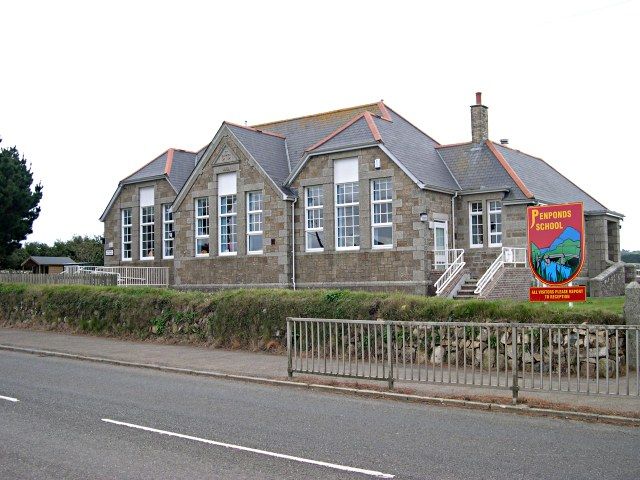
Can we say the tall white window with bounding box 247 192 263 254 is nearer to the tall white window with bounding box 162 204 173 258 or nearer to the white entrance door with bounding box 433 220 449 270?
the tall white window with bounding box 162 204 173 258

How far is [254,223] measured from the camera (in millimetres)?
29609

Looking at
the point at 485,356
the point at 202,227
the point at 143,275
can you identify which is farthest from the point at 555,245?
the point at 143,275

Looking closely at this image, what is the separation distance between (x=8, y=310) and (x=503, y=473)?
22789mm

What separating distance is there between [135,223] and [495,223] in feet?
63.2

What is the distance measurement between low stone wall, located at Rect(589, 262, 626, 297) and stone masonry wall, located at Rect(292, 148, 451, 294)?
22.0 ft

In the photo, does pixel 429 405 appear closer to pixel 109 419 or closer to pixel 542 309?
pixel 542 309

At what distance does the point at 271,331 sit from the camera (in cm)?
1720

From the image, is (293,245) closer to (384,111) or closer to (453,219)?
(453,219)

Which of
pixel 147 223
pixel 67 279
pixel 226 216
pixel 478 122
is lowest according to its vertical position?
pixel 67 279

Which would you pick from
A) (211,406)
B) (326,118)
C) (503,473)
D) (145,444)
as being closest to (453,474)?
(503,473)

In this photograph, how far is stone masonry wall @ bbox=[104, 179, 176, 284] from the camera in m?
35.1

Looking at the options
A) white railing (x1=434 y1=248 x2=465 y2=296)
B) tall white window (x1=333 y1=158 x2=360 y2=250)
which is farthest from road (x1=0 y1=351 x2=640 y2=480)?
tall white window (x1=333 y1=158 x2=360 y2=250)

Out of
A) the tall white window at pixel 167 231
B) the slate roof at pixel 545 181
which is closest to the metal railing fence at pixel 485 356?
the slate roof at pixel 545 181

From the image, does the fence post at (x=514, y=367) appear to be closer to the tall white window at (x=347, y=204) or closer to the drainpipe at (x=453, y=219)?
the tall white window at (x=347, y=204)
